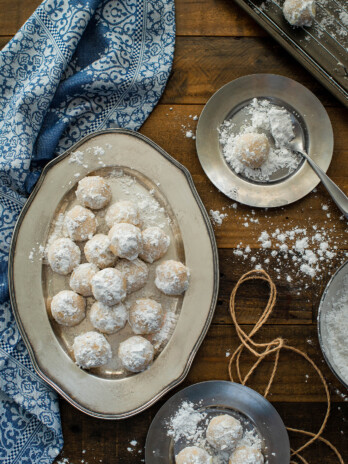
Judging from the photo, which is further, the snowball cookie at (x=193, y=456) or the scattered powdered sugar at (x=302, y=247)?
the scattered powdered sugar at (x=302, y=247)

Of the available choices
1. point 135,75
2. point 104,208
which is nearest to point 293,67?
point 135,75

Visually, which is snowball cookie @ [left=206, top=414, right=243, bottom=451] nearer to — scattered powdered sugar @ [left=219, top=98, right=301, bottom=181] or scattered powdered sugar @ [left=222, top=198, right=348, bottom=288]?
scattered powdered sugar @ [left=222, top=198, right=348, bottom=288]

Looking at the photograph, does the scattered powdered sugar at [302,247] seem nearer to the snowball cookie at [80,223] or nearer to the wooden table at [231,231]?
the wooden table at [231,231]

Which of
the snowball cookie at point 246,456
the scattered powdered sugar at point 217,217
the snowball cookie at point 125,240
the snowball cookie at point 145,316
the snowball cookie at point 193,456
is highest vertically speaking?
the scattered powdered sugar at point 217,217

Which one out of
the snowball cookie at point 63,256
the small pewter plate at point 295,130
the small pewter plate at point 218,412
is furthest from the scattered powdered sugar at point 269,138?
the small pewter plate at point 218,412

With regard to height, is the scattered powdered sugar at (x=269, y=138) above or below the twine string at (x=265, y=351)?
above
